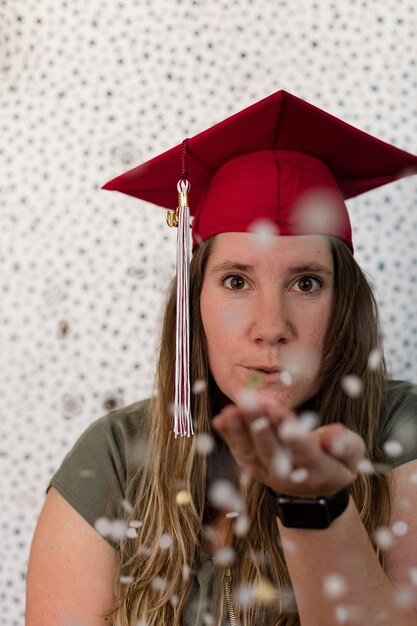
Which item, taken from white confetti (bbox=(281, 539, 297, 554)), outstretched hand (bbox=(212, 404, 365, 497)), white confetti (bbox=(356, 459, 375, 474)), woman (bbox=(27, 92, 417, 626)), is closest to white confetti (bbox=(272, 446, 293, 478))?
outstretched hand (bbox=(212, 404, 365, 497))

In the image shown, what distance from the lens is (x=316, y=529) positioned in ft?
2.95

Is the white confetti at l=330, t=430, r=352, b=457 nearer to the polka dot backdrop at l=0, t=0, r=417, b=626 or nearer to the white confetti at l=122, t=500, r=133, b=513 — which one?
the white confetti at l=122, t=500, r=133, b=513

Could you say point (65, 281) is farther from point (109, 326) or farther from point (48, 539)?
point (48, 539)

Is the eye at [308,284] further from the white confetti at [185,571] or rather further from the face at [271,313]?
the white confetti at [185,571]

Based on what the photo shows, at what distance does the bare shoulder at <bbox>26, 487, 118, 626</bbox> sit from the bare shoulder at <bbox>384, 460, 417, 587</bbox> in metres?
0.41

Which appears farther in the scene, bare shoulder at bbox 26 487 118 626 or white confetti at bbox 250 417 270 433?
bare shoulder at bbox 26 487 118 626

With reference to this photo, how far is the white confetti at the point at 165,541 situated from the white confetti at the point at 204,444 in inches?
5.2

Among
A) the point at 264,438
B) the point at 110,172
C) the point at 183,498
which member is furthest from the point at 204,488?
the point at 110,172

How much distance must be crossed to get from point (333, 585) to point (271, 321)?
0.35 m

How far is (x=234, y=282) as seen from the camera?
1.22 m

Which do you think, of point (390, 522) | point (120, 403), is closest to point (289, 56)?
point (120, 403)

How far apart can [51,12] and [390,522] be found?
119 centimetres

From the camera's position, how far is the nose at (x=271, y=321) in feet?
3.76

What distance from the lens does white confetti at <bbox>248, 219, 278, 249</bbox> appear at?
3.86 ft
